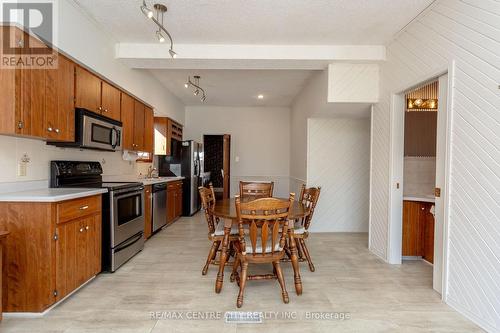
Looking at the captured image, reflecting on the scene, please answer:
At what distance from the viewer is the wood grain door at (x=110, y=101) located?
3.43 m

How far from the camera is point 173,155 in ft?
20.5

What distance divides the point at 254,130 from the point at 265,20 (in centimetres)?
454

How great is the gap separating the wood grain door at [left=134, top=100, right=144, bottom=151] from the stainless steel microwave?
66 centimetres

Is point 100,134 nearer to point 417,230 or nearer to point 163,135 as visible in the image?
point 163,135

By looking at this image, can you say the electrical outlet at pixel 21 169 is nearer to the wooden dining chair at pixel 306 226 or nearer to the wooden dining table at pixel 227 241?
the wooden dining table at pixel 227 241

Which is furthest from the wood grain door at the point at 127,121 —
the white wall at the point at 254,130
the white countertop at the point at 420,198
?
the white countertop at the point at 420,198

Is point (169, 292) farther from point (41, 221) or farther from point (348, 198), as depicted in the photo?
point (348, 198)

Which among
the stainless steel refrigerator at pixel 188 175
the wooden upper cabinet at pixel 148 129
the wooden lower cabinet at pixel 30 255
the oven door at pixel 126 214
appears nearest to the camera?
the wooden lower cabinet at pixel 30 255

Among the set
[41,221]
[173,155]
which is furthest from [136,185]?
[173,155]

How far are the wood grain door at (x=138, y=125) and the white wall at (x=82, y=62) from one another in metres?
0.18

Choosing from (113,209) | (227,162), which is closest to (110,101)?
(113,209)

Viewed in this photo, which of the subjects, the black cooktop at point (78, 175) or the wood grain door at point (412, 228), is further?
the wood grain door at point (412, 228)

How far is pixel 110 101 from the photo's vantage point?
11.7ft

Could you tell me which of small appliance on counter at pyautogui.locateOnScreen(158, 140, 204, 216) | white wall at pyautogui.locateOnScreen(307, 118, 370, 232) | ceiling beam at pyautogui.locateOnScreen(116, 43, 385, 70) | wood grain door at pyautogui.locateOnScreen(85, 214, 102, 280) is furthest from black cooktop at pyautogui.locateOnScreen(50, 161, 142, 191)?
white wall at pyautogui.locateOnScreen(307, 118, 370, 232)
